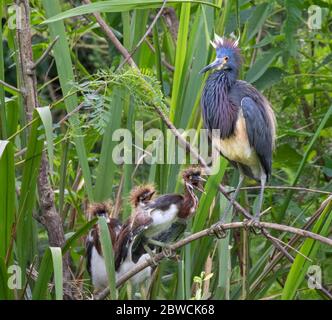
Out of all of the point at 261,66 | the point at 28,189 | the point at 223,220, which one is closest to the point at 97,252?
the point at 223,220

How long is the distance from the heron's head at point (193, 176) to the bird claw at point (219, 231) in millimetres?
255

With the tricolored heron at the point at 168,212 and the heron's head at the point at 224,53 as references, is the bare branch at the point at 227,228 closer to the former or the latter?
the tricolored heron at the point at 168,212

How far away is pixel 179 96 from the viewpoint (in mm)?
2922

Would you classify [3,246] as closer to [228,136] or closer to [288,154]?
[228,136]

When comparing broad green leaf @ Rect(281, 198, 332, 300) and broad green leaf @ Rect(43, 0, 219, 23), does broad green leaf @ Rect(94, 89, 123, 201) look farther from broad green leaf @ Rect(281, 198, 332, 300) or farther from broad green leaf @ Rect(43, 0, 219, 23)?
broad green leaf @ Rect(281, 198, 332, 300)

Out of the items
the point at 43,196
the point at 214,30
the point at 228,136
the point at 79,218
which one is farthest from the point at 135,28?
the point at 79,218

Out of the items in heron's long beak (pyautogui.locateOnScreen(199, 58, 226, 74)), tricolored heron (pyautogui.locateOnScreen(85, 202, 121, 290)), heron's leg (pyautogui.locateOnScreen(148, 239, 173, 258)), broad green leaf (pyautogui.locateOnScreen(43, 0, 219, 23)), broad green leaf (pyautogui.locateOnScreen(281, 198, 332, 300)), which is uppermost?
broad green leaf (pyautogui.locateOnScreen(43, 0, 219, 23))

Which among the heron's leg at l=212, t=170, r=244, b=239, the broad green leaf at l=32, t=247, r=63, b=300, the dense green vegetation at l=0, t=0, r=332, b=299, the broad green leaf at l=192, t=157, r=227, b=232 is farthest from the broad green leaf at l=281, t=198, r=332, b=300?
the broad green leaf at l=32, t=247, r=63, b=300

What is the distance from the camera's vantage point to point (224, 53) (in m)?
3.07

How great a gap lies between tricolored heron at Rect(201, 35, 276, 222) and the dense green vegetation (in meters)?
0.07

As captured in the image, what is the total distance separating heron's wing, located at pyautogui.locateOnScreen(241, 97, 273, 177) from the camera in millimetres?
3082

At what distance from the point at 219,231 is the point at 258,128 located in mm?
475

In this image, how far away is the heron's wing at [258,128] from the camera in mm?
3082

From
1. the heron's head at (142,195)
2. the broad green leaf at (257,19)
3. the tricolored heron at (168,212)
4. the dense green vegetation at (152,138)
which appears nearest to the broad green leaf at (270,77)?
the dense green vegetation at (152,138)
